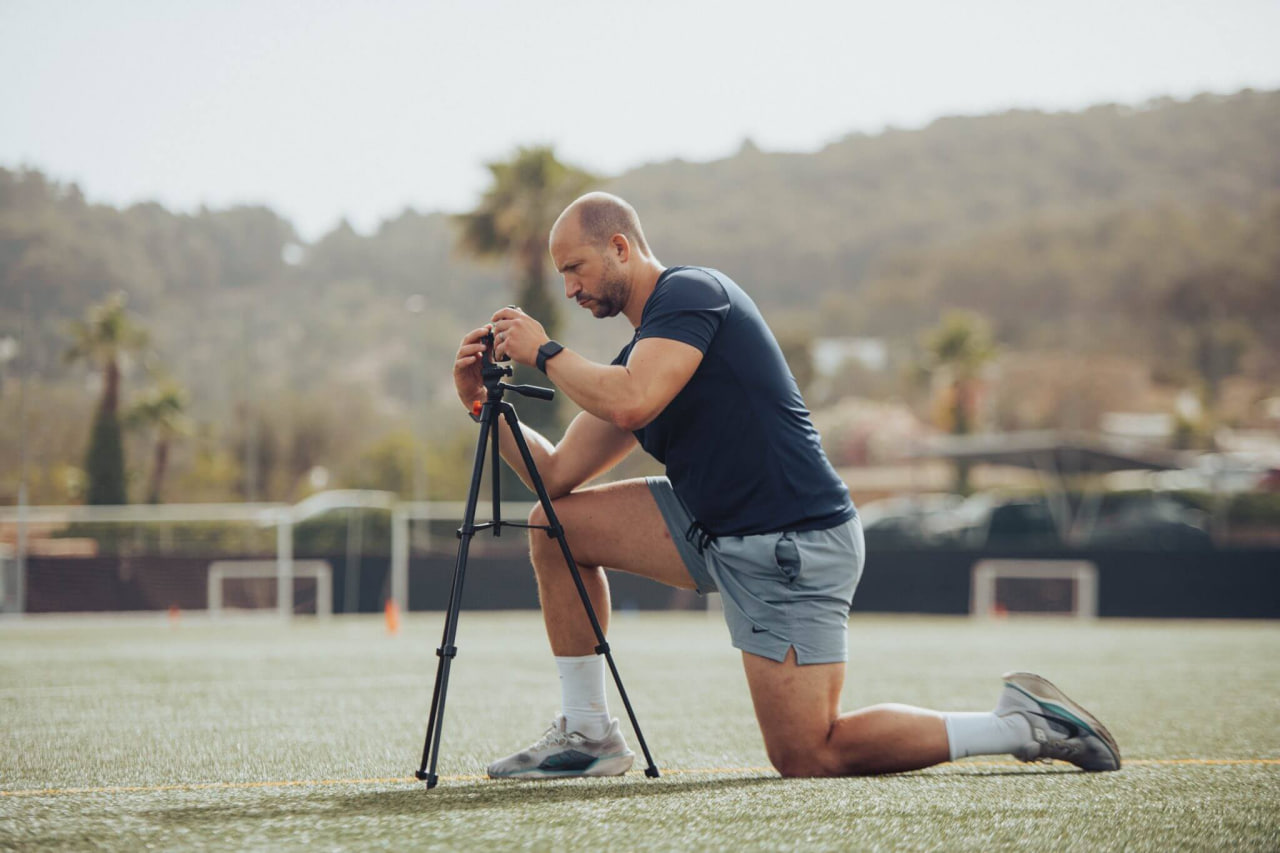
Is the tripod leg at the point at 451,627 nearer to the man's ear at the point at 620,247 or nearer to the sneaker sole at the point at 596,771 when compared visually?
the sneaker sole at the point at 596,771

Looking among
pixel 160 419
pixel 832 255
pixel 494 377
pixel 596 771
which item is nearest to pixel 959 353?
pixel 160 419

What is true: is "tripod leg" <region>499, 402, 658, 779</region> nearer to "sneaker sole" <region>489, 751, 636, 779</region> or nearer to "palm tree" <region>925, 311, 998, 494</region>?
"sneaker sole" <region>489, 751, 636, 779</region>

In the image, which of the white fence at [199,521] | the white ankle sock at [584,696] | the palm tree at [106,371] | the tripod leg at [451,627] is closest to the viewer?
the tripod leg at [451,627]

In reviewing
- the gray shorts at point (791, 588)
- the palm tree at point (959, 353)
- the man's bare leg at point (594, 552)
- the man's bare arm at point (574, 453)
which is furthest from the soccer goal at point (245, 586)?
the palm tree at point (959, 353)

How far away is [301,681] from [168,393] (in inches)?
1233

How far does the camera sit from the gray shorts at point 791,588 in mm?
3453

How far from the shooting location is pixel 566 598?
145 inches

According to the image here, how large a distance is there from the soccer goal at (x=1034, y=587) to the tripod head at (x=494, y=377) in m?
16.9

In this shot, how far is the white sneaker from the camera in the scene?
351 cm

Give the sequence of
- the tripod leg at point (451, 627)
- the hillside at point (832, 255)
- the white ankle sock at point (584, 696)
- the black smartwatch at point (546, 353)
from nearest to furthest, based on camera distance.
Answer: the tripod leg at point (451, 627)
the black smartwatch at point (546, 353)
the white ankle sock at point (584, 696)
the hillside at point (832, 255)

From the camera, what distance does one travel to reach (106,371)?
93.1 feet

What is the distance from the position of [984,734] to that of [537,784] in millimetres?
1124

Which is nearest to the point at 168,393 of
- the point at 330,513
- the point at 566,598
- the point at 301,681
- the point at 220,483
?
the point at 220,483

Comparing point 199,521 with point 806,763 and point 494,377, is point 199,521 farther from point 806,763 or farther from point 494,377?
point 806,763
